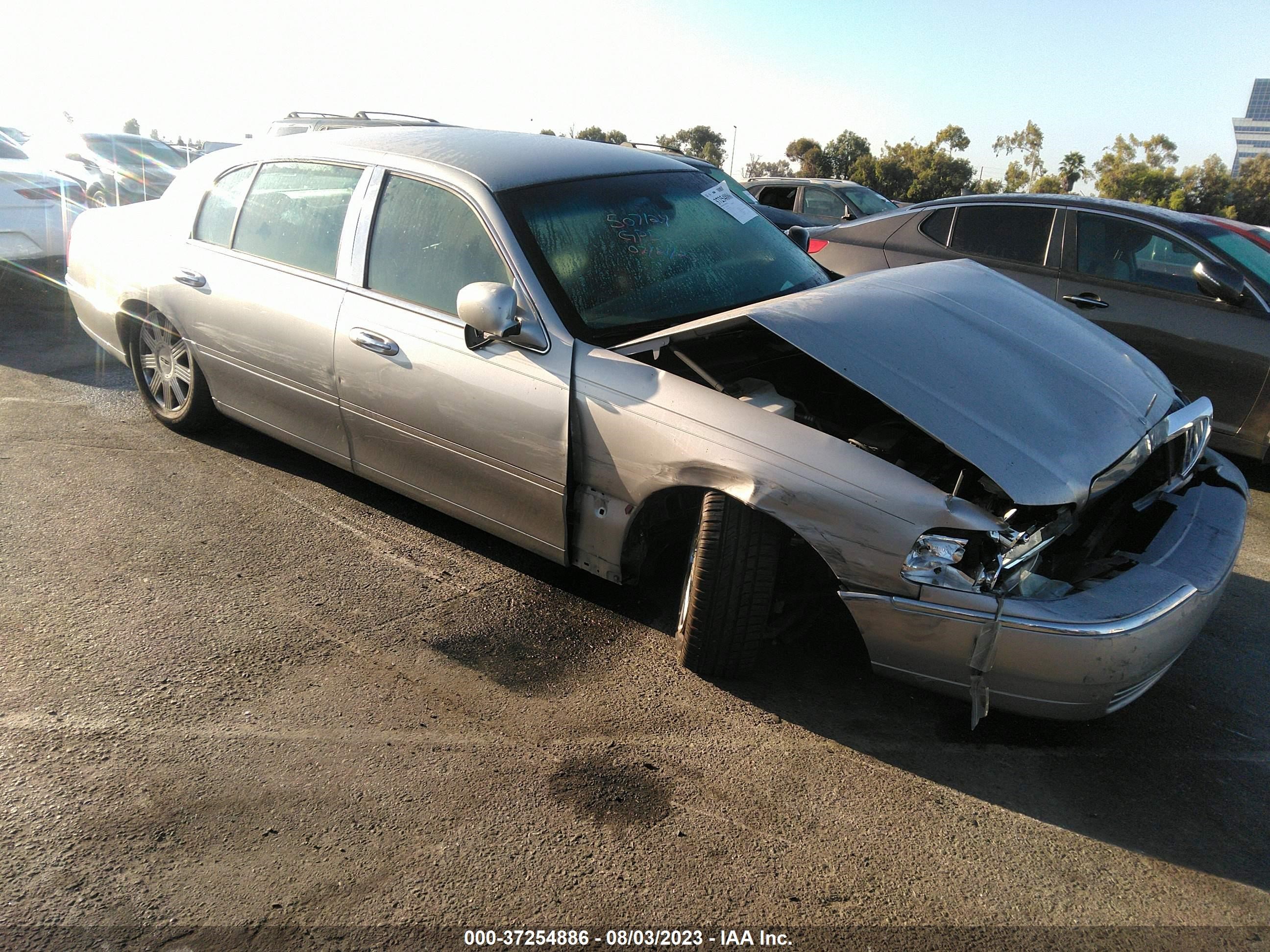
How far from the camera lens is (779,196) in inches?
527

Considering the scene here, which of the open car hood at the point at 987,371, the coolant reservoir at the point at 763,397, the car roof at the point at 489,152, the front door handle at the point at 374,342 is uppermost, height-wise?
the car roof at the point at 489,152

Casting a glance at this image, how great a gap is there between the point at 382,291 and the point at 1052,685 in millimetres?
2835

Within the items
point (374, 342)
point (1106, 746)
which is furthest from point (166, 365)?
point (1106, 746)

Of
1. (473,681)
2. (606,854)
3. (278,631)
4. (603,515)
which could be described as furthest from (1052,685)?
(278,631)

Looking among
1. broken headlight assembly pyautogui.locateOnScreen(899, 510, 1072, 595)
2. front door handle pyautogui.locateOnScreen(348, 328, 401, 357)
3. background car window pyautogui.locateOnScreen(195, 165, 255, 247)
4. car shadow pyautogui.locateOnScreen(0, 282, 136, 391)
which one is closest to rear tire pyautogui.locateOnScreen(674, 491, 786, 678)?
broken headlight assembly pyautogui.locateOnScreen(899, 510, 1072, 595)

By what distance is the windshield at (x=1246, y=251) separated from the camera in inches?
213

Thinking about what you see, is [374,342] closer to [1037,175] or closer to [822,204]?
[822,204]

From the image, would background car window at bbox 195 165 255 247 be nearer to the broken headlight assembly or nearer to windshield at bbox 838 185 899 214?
the broken headlight assembly

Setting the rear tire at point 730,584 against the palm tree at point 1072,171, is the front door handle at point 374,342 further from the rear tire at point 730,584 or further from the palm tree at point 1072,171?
the palm tree at point 1072,171

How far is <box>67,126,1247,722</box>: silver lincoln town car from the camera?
271 cm

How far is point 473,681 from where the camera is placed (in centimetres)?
317

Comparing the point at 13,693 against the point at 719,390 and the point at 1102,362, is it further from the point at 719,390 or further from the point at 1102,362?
the point at 1102,362

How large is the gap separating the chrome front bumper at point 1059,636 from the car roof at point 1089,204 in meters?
3.59

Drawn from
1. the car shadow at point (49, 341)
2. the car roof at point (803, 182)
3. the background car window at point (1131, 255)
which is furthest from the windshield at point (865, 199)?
the car shadow at point (49, 341)
